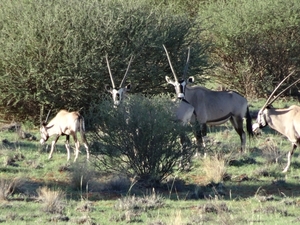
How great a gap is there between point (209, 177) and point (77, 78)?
630 cm

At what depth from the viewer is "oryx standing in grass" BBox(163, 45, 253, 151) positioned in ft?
52.2

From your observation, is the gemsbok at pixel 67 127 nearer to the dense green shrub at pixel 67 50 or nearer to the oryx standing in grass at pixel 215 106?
the oryx standing in grass at pixel 215 106

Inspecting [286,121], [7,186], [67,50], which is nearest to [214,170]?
[286,121]

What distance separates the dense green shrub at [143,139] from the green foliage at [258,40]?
13.7m

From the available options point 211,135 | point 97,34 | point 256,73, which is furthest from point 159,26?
point 256,73

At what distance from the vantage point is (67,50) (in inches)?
727

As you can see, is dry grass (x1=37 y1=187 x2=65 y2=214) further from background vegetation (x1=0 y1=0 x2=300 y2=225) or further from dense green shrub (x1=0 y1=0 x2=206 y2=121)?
dense green shrub (x1=0 y1=0 x2=206 y2=121)

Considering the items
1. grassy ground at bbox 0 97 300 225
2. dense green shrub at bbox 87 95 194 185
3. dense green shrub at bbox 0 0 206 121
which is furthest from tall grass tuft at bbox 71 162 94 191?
dense green shrub at bbox 0 0 206 121

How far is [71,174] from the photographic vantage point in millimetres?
12250

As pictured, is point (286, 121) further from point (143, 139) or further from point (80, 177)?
point (80, 177)

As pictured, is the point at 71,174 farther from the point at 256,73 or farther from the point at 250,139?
the point at 256,73

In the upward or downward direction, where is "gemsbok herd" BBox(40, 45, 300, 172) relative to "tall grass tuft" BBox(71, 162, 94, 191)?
upward

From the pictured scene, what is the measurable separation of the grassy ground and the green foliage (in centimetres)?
1035

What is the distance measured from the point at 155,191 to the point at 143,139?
874mm
